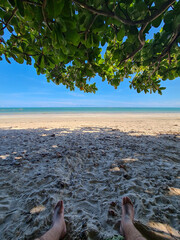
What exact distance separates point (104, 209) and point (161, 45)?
8.53ft

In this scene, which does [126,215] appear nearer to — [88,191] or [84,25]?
[88,191]

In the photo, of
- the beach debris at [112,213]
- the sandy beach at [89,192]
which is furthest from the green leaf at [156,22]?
the beach debris at [112,213]

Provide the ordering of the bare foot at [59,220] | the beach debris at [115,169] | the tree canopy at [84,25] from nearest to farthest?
1. the tree canopy at [84,25]
2. the bare foot at [59,220]
3. the beach debris at [115,169]

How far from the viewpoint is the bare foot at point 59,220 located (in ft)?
3.65

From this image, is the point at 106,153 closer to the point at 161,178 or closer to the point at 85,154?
the point at 85,154

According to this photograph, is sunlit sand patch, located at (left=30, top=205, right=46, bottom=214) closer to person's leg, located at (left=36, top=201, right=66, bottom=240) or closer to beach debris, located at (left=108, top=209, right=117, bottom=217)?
person's leg, located at (left=36, top=201, right=66, bottom=240)

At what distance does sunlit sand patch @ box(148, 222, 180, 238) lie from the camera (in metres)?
1.09

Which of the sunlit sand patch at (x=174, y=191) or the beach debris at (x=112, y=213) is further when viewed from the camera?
the sunlit sand patch at (x=174, y=191)

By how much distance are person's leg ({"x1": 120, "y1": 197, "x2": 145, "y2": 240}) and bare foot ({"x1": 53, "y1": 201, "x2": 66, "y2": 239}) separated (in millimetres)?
596

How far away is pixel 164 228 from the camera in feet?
3.75

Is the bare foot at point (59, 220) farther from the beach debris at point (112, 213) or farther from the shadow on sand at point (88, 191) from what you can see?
the beach debris at point (112, 213)

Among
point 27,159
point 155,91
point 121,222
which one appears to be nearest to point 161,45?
point 155,91

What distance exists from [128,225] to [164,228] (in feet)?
1.24

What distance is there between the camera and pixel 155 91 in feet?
11.2
